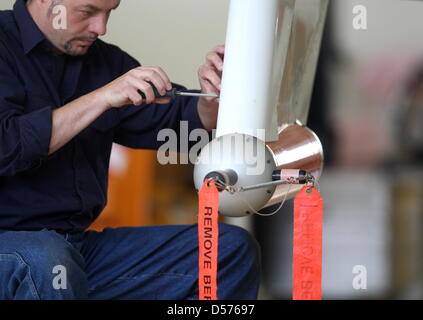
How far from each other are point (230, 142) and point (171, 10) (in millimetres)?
1195

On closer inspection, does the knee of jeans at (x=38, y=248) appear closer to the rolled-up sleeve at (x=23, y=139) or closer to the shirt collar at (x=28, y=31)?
the rolled-up sleeve at (x=23, y=139)

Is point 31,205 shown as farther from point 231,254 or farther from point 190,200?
point 190,200

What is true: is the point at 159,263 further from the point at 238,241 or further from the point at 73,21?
the point at 73,21

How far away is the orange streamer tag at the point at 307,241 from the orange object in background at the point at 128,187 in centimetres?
127

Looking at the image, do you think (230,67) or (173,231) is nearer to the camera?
(230,67)

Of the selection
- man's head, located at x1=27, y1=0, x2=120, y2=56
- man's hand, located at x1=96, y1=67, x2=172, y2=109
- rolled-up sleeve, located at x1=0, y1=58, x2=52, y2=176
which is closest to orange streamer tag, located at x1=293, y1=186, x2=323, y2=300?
man's hand, located at x1=96, y1=67, x2=172, y2=109

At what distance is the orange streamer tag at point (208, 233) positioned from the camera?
68 centimetres

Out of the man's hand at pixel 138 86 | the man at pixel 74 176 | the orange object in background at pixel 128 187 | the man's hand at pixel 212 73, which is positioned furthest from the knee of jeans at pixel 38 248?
the orange object in background at pixel 128 187

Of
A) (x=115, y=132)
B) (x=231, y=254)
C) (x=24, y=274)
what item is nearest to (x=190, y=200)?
(x=115, y=132)

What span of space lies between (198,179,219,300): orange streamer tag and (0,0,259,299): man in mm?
267

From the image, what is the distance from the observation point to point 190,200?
217 cm

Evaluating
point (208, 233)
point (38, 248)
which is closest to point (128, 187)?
point (38, 248)

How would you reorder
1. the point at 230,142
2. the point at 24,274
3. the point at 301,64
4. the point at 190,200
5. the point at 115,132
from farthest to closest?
the point at 190,200
the point at 115,132
the point at 301,64
the point at 24,274
the point at 230,142

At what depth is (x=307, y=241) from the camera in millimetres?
704
